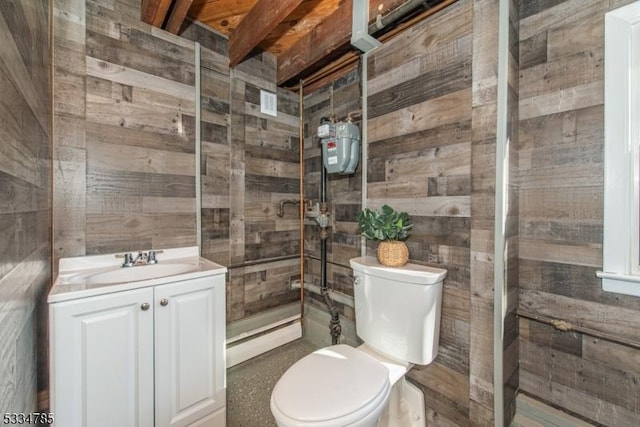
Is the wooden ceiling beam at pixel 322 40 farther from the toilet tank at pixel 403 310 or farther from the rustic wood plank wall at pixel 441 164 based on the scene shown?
the toilet tank at pixel 403 310

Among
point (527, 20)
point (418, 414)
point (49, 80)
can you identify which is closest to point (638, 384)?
point (418, 414)

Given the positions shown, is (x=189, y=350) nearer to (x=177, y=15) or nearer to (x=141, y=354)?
(x=141, y=354)

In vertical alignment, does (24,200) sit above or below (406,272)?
above

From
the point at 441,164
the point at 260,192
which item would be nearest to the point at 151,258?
the point at 260,192

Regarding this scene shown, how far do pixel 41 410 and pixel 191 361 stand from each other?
2.19 feet

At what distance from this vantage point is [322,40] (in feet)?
5.93

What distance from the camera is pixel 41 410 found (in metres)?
1.20

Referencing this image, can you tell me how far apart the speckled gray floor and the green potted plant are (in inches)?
46.1

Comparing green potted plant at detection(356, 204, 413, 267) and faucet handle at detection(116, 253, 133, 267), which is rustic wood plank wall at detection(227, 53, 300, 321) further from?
green potted plant at detection(356, 204, 413, 267)

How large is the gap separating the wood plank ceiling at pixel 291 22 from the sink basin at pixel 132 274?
4.80 feet

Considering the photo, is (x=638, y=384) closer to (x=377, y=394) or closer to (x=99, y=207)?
(x=377, y=394)

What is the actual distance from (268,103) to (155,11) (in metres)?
0.90

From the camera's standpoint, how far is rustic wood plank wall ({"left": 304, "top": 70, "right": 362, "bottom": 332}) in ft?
6.47

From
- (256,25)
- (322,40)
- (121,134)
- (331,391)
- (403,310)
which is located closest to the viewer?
(331,391)
